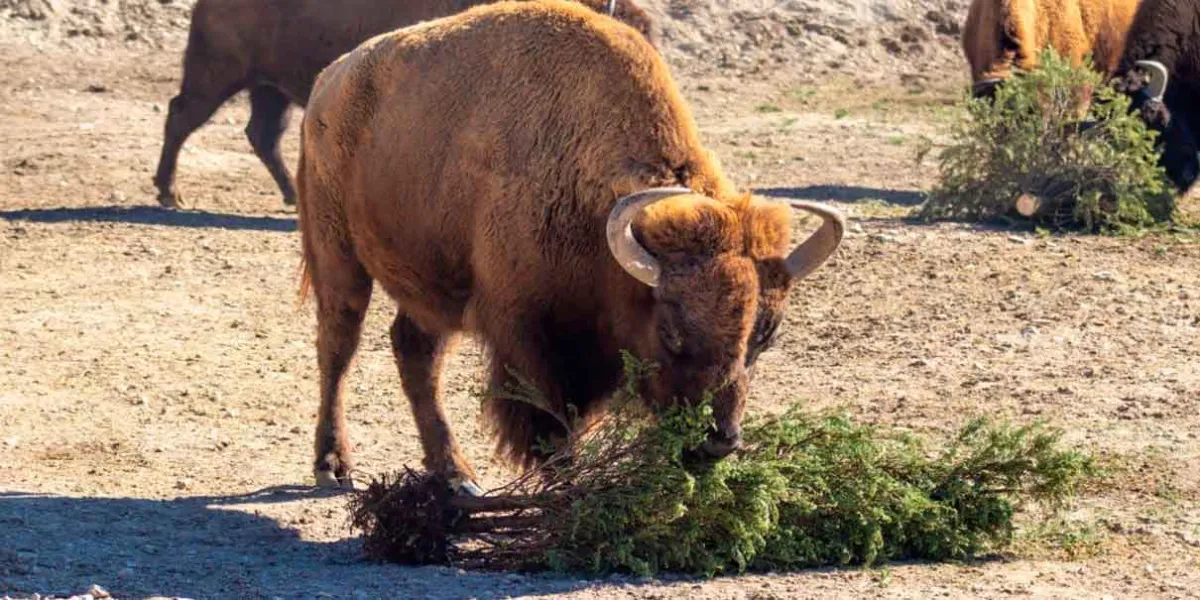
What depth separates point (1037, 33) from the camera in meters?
13.7

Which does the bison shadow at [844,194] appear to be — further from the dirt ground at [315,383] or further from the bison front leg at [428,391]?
the bison front leg at [428,391]

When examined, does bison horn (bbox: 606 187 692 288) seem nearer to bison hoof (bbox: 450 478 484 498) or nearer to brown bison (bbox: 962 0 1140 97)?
bison hoof (bbox: 450 478 484 498)

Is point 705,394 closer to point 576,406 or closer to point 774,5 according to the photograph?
point 576,406

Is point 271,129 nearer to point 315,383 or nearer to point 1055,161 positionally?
point 315,383

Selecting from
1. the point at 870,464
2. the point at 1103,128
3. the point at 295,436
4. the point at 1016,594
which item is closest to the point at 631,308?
the point at 870,464

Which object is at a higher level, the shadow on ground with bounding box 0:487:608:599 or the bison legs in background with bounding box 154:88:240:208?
the shadow on ground with bounding box 0:487:608:599

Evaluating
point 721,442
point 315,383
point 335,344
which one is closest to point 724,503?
point 721,442

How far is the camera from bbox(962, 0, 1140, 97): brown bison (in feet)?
44.1

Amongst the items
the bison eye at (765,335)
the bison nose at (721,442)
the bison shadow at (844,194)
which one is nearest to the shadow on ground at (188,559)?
the bison nose at (721,442)

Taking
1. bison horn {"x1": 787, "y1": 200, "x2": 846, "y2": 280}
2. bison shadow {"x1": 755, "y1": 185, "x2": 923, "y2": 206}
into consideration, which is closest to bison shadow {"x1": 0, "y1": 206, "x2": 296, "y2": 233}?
bison shadow {"x1": 755, "y1": 185, "x2": 923, "y2": 206}

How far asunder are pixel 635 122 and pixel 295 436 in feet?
8.49

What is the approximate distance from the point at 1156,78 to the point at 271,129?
6.32 m

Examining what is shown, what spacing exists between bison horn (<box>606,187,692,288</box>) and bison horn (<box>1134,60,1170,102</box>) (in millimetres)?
8867

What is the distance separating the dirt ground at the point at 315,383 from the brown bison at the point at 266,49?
437 millimetres
